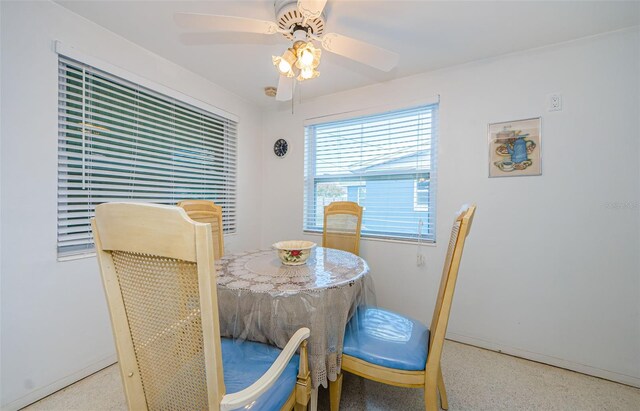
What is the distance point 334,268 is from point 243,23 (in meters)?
1.42

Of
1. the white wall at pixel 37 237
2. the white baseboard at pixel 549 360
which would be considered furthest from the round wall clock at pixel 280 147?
the white baseboard at pixel 549 360

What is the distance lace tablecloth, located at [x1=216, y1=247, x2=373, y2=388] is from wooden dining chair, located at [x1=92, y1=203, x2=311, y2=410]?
9.1 inches

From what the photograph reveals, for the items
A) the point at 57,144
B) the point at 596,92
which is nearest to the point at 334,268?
the point at 57,144

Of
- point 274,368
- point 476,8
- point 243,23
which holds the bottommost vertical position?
point 274,368

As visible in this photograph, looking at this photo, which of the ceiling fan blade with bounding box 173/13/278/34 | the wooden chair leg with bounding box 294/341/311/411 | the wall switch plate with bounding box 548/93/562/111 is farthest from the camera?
the wall switch plate with bounding box 548/93/562/111

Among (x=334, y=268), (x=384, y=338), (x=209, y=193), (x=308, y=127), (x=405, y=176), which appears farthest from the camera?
(x=308, y=127)

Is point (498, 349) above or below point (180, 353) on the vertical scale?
below

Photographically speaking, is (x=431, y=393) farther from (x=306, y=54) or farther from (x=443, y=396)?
(x=306, y=54)

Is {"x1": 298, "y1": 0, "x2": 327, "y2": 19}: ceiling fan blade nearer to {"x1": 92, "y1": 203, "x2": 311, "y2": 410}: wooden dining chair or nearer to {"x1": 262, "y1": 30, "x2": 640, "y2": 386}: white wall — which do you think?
{"x1": 92, "y1": 203, "x2": 311, "y2": 410}: wooden dining chair

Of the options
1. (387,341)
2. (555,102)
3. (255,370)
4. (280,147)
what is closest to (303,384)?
(255,370)

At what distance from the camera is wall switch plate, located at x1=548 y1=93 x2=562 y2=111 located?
1.96m

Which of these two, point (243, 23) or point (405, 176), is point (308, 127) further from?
point (243, 23)

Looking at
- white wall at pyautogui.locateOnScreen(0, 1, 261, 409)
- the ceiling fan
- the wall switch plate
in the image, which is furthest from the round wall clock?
the wall switch plate

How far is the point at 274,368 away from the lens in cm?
88
